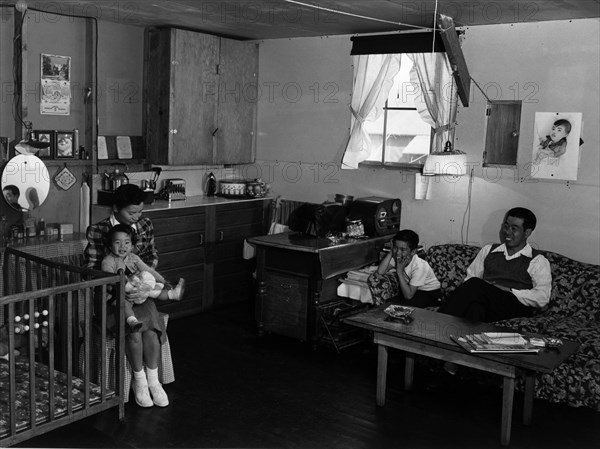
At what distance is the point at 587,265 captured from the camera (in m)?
5.32

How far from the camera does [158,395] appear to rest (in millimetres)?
4492

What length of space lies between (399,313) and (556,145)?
196 cm

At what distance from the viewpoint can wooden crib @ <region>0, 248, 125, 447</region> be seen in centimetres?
347

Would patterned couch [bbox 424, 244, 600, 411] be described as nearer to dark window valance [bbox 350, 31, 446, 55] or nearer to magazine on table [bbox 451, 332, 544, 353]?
magazine on table [bbox 451, 332, 544, 353]

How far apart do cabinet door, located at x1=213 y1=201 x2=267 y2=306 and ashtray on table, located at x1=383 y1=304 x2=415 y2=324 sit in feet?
7.72

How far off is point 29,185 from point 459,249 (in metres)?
3.32

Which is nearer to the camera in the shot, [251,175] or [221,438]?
[221,438]

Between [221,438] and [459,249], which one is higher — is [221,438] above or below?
below

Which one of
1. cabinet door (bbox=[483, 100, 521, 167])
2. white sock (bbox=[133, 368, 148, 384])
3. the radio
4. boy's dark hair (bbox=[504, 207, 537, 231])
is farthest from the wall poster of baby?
white sock (bbox=[133, 368, 148, 384])

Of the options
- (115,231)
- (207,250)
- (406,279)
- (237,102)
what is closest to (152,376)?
(115,231)

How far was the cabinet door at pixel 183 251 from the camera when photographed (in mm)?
6223

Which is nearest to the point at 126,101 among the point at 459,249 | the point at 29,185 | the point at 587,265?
the point at 29,185

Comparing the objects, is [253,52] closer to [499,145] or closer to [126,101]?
[126,101]

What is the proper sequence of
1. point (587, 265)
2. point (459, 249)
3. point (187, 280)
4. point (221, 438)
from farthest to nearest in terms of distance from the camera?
1. point (187, 280)
2. point (459, 249)
3. point (587, 265)
4. point (221, 438)
